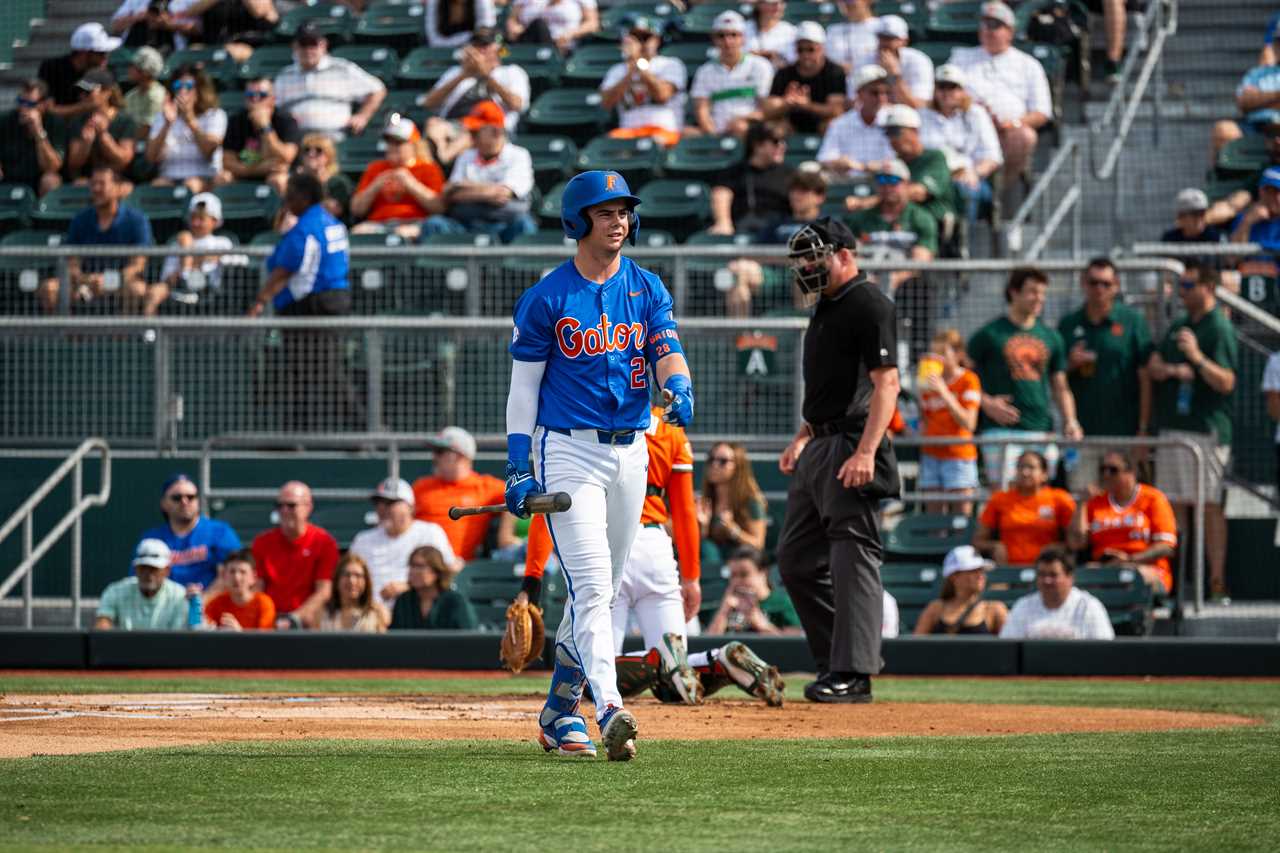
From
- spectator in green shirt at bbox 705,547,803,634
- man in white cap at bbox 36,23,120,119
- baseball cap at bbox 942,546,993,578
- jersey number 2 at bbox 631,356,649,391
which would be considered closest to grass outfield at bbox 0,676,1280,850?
jersey number 2 at bbox 631,356,649,391

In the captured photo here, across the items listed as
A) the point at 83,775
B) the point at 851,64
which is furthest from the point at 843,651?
the point at 851,64

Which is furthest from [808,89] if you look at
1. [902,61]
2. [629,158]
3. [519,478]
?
[519,478]

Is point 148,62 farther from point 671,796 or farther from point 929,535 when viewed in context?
point 671,796

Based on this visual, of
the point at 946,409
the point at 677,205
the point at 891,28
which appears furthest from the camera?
the point at 891,28

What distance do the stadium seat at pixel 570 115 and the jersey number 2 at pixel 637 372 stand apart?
10.9 metres

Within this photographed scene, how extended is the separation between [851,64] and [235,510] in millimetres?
6689

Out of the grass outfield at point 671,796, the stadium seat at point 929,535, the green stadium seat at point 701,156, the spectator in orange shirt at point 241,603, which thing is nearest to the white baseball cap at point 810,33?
the green stadium seat at point 701,156

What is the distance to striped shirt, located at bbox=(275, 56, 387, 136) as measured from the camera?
17.5 m

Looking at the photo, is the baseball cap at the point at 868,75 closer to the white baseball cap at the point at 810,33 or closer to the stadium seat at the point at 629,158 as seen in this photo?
the white baseball cap at the point at 810,33

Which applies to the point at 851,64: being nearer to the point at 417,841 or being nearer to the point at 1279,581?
the point at 1279,581

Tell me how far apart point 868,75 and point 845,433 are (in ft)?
22.7

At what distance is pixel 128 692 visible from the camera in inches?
398

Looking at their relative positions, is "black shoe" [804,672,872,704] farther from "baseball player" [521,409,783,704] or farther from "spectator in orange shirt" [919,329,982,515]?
"spectator in orange shirt" [919,329,982,515]

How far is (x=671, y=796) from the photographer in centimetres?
554
